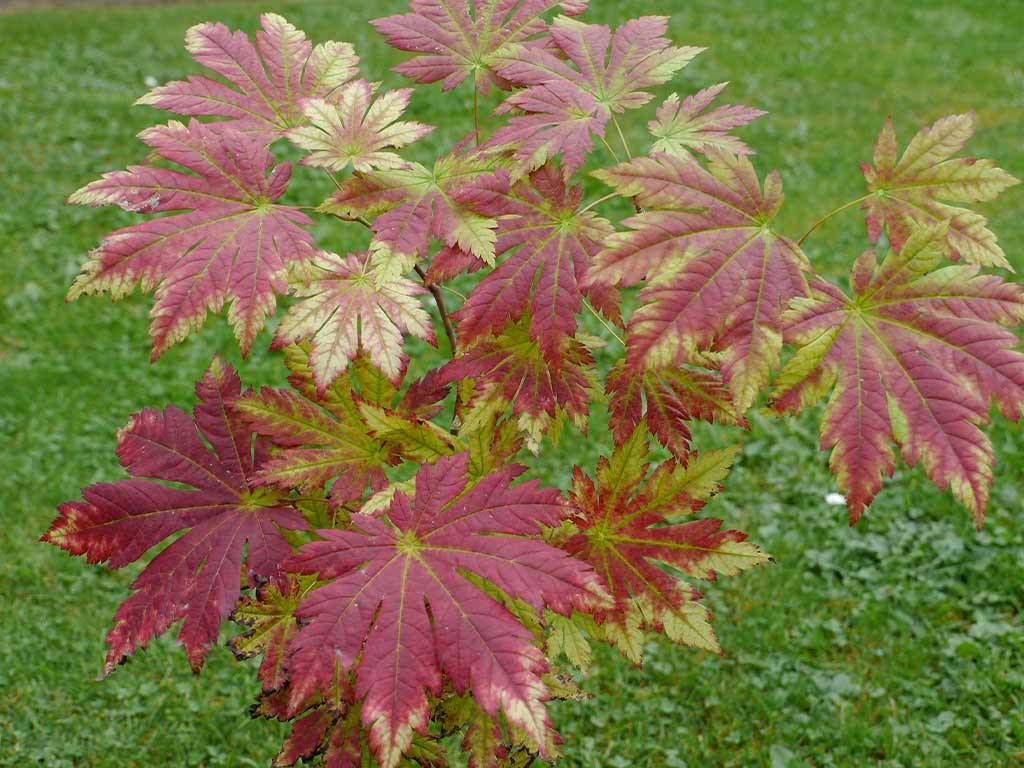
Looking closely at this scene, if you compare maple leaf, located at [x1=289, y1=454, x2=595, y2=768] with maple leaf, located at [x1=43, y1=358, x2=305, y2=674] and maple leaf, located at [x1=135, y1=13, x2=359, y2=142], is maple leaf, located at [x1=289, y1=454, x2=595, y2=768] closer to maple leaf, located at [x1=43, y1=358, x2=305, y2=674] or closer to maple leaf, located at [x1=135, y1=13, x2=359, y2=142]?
maple leaf, located at [x1=43, y1=358, x2=305, y2=674]

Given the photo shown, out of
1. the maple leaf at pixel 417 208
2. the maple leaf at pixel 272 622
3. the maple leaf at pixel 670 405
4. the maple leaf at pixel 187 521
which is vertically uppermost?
the maple leaf at pixel 417 208

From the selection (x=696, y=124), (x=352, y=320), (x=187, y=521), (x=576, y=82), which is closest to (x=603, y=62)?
(x=576, y=82)

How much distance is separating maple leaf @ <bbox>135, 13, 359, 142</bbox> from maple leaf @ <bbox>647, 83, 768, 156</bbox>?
592 mm

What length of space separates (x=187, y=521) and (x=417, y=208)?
2.33 feet

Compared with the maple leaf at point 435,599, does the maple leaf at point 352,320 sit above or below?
above

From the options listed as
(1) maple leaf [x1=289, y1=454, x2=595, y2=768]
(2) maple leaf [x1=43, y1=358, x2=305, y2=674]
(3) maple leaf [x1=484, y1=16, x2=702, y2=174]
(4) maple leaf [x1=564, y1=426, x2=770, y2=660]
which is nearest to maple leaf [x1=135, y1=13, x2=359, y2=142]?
(3) maple leaf [x1=484, y1=16, x2=702, y2=174]

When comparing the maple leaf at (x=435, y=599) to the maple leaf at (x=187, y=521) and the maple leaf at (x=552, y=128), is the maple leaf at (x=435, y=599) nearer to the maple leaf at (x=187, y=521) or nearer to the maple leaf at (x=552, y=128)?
the maple leaf at (x=187, y=521)

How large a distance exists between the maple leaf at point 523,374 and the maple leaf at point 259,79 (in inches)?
21.1

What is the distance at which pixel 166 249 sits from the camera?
5.03ft

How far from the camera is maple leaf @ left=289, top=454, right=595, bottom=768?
136 cm


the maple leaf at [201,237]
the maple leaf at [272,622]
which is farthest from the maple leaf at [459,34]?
the maple leaf at [272,622]

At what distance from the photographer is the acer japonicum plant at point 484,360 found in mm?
1377

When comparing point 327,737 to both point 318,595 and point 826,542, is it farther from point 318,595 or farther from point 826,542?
point 826,542

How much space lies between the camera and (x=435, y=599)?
1440 mm
